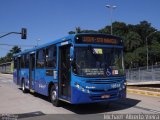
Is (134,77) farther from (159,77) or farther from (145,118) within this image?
(145,118)

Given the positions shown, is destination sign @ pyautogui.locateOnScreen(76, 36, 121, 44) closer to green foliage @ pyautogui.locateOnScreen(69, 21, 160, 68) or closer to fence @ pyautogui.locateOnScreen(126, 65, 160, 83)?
fence @ pyautogui.locateOnScreen(126, 65, 160, 83)

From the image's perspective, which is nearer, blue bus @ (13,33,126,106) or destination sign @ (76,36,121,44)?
blue bus @ (13,33,126,106)

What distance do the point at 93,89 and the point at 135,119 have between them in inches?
81.5

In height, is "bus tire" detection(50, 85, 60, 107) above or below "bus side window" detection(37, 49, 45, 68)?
below

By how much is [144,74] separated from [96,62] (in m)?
17.5

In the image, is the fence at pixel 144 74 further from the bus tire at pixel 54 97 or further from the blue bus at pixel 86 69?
the blue bus at pixel 86 69

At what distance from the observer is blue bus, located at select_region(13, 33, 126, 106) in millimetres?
11914

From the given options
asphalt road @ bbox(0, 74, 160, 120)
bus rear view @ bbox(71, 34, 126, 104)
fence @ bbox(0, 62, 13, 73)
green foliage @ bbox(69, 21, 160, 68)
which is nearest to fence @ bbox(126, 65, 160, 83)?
asphalt road @ bbox(0, 74, 160, 120)

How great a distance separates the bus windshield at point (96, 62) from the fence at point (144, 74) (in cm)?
1436

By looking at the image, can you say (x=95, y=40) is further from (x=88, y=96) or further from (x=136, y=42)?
(x=136, y=42)

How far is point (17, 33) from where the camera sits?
36594 millimetres

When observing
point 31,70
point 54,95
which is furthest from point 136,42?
point 54,95

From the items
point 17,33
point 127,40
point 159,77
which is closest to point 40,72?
point 159,77

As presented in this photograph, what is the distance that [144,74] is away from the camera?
94.7ft
